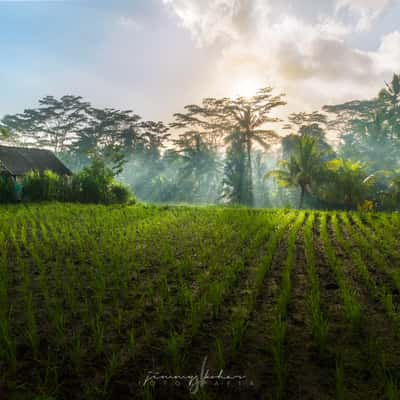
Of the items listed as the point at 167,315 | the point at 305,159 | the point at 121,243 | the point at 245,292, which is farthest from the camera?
the point at 305,159

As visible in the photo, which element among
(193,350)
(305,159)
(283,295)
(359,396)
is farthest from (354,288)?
(305,159)

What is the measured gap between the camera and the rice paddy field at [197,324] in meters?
2.08

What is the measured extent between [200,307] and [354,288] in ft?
6.86

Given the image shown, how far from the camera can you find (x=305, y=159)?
20.4 m

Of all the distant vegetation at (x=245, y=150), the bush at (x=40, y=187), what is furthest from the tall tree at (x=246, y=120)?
the bush at (x=40, y=187)

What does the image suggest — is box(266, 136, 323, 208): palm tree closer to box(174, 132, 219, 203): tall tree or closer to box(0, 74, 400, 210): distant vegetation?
box(0, 74, 400, 210): distant vegetation

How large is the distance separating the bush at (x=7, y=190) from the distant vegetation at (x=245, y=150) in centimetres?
692

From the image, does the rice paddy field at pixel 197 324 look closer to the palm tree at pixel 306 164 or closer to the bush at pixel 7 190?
the bush at pixel 7 190

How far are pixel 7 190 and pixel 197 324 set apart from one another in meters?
14.5

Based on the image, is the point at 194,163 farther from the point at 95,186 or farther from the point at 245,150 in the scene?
the point at 95,186

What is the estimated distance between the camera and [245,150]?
29.2 metres

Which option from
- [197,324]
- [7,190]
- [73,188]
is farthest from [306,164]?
[197,324]

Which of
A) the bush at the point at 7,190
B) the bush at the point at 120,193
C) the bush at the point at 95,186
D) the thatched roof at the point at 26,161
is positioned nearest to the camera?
the bush at the point at 7,190

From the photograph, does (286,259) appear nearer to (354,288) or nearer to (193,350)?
(354,288)
